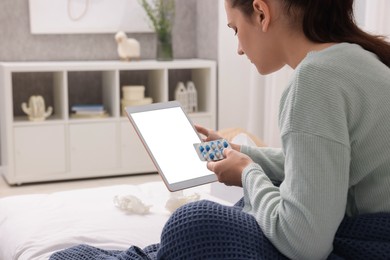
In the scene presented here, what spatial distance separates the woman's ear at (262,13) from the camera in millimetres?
1195

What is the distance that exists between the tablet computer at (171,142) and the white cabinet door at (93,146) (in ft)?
7.13

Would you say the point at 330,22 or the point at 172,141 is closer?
the point at 330,22

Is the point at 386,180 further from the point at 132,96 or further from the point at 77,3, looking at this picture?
the point at 77,3

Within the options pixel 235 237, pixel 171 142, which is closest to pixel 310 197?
pixel 235 237

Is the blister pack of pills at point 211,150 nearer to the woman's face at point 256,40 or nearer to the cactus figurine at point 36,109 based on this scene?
the woman's face at point 256,40

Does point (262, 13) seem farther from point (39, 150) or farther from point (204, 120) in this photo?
point (204, 120)

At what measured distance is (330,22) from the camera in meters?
1.20

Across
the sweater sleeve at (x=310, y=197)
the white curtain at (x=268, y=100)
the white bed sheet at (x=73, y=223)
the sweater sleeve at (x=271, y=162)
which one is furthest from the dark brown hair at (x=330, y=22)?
the white curtain at (x=268, y=100)

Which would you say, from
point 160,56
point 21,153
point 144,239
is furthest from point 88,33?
point 144,239

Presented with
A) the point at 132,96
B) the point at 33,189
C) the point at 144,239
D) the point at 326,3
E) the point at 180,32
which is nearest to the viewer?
the point at 326,3

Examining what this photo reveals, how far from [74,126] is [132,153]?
0.40 meters

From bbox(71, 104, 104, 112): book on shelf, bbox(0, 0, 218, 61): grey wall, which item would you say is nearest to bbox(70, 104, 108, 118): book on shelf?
bbox(71, 104, 104, 112): book on shelf

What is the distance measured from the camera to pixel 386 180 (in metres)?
1.12

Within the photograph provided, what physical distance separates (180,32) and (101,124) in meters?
0.94
